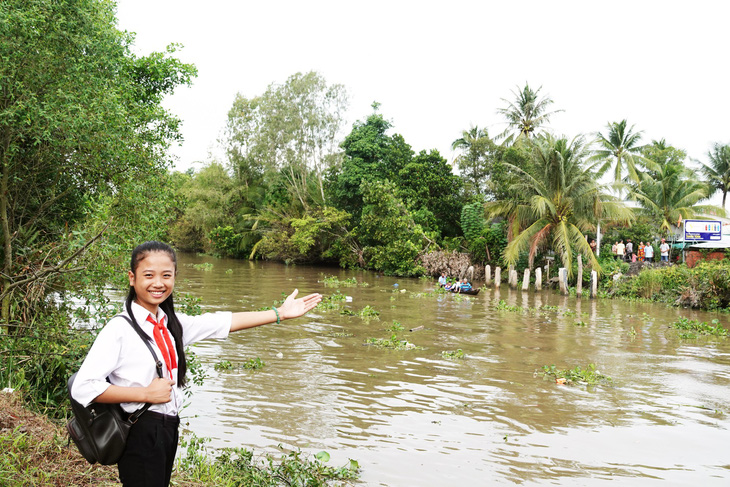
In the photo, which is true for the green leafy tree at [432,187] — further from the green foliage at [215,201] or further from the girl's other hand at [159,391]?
the girl's other hand at [159,391]

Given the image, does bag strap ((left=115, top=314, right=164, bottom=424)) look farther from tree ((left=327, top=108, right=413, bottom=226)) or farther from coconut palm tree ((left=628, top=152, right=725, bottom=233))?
coconut palm tree ((left=628, top=152, right=725, bottom=233))

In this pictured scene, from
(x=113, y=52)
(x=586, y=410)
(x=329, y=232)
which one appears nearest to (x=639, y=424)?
(x=586, y=410)

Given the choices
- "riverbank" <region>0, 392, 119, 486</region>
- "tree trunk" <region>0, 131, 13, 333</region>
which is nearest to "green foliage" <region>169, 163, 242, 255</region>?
"tree trunk" <region>0, 131, 13, 333</region>

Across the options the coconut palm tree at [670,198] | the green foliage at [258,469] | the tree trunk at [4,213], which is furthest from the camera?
the coconut palm tree at [670,198]

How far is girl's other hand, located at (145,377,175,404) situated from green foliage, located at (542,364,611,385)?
901cm

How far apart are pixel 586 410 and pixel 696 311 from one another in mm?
16002

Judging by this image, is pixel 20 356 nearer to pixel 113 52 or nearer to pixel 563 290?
pixel 113 52

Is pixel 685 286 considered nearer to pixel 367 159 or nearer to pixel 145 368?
pixel 367 159

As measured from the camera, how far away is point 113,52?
827 centimetres

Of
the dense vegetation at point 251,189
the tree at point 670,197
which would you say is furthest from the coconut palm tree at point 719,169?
the tree at point 670,197

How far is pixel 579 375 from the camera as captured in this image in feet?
35.4

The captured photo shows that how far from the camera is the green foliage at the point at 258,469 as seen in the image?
5.10 meters

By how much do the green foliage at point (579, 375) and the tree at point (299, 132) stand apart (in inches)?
1366

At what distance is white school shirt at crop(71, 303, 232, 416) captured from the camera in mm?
2664
